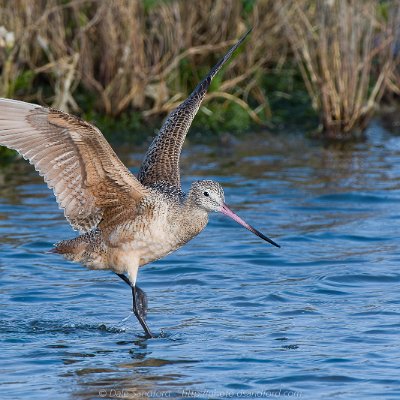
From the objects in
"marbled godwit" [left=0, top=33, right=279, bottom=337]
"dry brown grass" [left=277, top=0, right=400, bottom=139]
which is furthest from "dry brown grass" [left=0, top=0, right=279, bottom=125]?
"marbled godwit" [left=0, top=33, right=279, bottom=337]

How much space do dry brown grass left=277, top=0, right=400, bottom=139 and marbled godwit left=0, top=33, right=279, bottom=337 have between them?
4394 mm

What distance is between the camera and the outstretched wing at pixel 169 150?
6969 mm

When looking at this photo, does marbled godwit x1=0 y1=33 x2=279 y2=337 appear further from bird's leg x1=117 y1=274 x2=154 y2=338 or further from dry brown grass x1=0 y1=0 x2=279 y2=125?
dry brown grass x1=0 y1=0 x2=279 y2=125

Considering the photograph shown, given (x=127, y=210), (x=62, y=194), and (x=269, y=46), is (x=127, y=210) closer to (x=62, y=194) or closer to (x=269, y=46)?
(x=62, y=194)

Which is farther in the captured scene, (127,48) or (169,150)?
(127,48)

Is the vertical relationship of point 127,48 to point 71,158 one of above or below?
above

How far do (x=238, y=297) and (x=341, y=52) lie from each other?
14.6 feet

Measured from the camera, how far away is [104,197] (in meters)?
6.46

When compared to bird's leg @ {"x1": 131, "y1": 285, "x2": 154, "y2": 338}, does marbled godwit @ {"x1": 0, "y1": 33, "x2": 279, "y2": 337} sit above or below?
above

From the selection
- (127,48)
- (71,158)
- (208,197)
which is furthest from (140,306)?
(127,48)

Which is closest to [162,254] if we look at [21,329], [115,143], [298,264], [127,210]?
[127,210]

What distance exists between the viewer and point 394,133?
455 inches

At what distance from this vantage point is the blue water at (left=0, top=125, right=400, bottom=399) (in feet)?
18.4

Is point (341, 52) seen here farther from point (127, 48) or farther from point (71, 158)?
point (71, 158)
